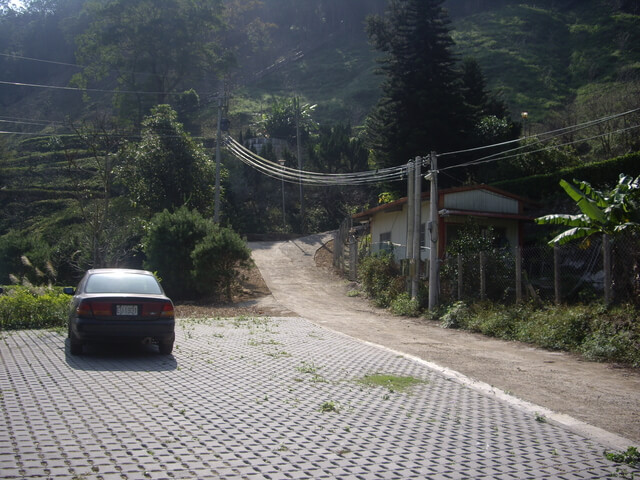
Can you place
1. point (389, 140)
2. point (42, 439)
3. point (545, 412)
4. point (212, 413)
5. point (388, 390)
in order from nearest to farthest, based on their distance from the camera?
1. point (42, 439)
2. point (212, 413)
3. point (545, 412)
4. point (388, 390)
5. point (389, 140)

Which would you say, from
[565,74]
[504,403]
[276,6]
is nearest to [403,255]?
[504,403]

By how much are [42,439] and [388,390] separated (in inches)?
169

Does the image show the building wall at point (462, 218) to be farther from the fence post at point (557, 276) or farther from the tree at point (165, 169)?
the tree at point (165, 169)

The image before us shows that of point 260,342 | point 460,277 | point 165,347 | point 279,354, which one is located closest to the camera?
point 165,347

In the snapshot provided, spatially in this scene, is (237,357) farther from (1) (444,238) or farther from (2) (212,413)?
(1) (444,238)

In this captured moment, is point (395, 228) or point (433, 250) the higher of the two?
point (395, 228)

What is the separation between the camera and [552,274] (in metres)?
16.4

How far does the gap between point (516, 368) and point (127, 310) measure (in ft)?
21.4

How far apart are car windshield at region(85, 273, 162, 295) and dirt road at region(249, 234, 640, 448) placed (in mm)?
5011

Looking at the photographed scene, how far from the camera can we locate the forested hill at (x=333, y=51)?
6050 centimetres

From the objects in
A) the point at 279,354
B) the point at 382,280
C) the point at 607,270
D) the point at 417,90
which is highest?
the point at 417,90

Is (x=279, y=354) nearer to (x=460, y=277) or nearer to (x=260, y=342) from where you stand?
(x=260, y=342)

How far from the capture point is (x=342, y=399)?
730cm

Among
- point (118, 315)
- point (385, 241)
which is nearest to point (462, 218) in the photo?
point (385, 241)
